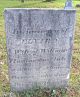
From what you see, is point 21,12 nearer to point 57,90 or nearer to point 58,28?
point 58,28

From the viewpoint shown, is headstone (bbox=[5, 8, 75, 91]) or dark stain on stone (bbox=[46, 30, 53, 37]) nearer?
headstone (bbox=[5, 8, 75, 91])

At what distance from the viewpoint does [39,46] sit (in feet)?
15.0

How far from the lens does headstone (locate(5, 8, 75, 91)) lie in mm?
4316

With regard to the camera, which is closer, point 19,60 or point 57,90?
point 19,60

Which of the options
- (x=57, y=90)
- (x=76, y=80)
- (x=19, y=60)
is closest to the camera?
(x=19, y=60)

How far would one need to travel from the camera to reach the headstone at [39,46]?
4.32 meters

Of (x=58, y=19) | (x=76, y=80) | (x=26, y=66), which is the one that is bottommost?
(x=76, y=80)

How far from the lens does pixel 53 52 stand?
4.68m

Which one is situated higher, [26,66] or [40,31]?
[40,31]

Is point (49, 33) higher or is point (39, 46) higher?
point (49, 33)

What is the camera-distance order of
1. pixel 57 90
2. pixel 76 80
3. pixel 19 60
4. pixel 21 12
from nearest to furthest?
pixel 21 12 → pixel 19 60 → pixel 57 90 → pixel 76 80

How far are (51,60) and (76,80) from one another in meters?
1.04

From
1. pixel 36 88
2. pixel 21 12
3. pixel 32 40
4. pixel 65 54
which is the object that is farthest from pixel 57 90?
pixel 21 12

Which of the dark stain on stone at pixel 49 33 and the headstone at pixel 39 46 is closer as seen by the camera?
the headstone at pixel 39 46
